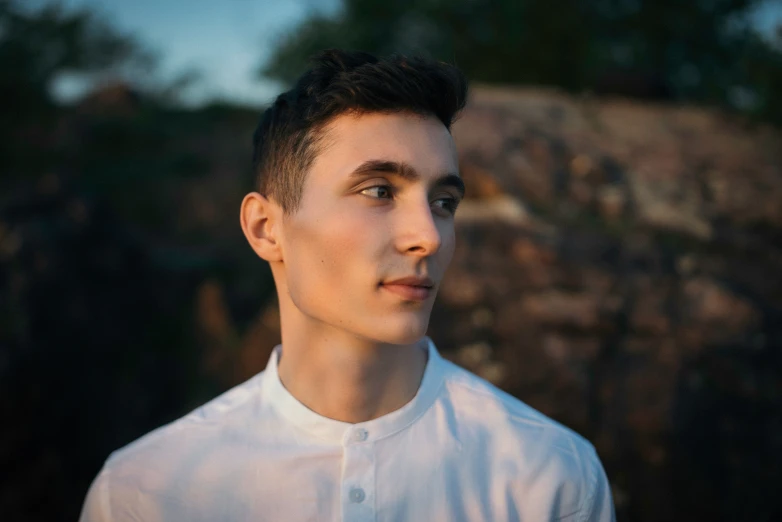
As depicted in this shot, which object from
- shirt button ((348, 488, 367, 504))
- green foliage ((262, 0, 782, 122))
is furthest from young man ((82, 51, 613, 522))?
green foliage ((262, 0, 782, 122))

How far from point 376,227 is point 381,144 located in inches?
11.1

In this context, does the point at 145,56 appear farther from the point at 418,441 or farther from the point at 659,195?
the point at 418,441

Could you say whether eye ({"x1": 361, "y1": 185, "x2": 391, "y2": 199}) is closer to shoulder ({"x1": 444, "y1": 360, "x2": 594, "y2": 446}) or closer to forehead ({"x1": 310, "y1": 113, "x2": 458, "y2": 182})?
forehead ({"x1": 310, "y1": 113, "x2": 458, "y2": 182})

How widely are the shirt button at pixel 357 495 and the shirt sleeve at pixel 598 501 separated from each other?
2.40 feet

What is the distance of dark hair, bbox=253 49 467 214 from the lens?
7.07 ft

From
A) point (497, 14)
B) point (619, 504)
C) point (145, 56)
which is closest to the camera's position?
point (619, 504)

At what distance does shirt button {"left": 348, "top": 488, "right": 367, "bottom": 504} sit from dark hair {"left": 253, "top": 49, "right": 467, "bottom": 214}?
96 cm

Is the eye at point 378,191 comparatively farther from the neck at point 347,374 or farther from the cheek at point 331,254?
the neck at point 347,374

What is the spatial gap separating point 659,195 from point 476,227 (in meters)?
1.62

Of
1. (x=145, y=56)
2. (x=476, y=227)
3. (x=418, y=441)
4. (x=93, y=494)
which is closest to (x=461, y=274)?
(x=476, y=227)

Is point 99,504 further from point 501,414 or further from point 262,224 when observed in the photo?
point 501,414

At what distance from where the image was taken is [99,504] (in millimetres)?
2131

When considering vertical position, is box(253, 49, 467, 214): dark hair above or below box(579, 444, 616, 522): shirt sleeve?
above

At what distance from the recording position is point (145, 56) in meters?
14.9
